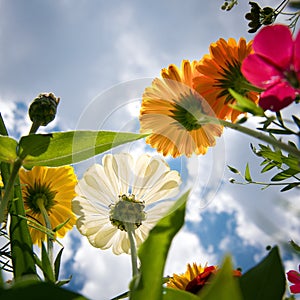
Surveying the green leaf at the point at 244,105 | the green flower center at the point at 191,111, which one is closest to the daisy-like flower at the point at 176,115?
the green flower center at the point at 191,111

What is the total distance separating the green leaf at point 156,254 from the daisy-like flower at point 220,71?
305mm

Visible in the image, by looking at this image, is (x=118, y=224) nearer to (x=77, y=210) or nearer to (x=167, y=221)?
(x=77, y=210)

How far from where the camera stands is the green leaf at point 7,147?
30cm

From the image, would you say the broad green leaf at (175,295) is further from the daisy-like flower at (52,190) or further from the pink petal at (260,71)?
the daisy-like flower at (52,190)

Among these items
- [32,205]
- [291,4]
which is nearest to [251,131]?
[291,4]

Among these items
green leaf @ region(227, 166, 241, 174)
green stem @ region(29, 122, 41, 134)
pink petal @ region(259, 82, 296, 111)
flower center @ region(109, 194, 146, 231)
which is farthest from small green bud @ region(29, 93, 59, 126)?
green leaf @ region(227, 166, 241, 174)

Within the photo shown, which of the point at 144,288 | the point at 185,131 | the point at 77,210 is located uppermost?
the point at 185,131

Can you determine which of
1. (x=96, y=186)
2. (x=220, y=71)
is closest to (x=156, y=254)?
(x=96, y=186)

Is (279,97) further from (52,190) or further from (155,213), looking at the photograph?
(52,190)

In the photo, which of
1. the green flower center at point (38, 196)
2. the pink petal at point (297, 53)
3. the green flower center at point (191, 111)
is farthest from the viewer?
the green flower center at point (38, 196)

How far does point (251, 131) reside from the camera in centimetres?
21

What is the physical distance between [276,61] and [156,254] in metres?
0.12

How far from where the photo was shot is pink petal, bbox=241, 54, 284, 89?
0.23 m

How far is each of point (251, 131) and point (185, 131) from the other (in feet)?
0.97
